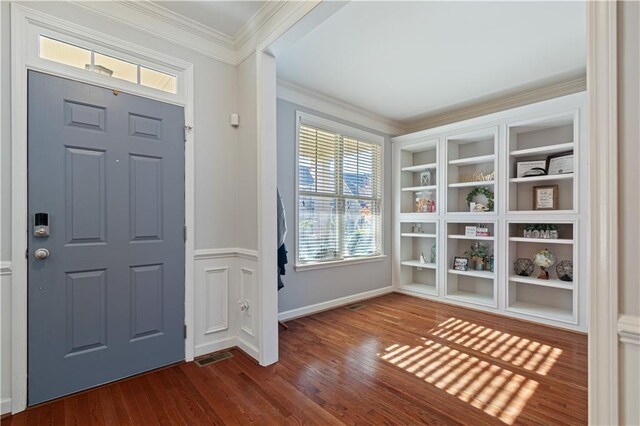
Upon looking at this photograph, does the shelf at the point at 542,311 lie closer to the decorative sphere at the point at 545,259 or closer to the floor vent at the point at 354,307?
the decorative sphere at the point at 545,259

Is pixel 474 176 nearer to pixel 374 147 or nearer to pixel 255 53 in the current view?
pixel 374 147

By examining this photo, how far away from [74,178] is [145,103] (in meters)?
0.75

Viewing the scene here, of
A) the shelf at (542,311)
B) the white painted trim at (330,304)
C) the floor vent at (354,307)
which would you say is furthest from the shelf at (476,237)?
the floor vent at (354,307)

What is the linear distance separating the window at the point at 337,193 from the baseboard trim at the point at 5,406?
8.14 ft

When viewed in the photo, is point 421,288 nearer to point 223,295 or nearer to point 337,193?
point 337,193

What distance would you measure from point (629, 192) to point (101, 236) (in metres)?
2.80

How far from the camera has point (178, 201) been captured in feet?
8.04

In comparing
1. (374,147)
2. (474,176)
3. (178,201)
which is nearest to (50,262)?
(178,201)

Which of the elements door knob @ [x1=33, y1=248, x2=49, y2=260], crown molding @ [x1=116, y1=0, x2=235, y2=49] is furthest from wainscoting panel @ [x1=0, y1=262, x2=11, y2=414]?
crown molding @ [x1=116, y1=0, x2=235, y2=49]

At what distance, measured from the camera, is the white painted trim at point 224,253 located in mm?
2535

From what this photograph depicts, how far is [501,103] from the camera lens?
400 centimetres

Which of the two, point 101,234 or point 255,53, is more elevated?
point 255,53

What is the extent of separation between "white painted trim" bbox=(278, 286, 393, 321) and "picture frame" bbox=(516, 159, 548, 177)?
96.6 inches

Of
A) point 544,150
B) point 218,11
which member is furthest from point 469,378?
point 218,11
